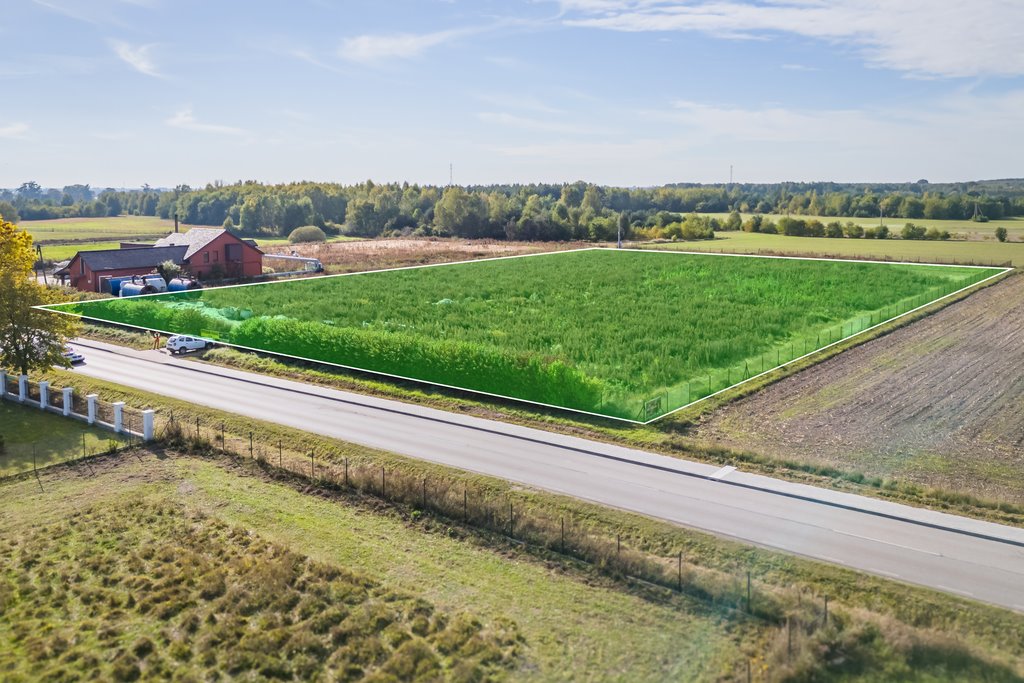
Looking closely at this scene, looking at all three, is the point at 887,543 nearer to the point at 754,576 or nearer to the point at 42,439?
the point at 754,576

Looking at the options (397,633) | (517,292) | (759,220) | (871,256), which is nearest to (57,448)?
(397,633)

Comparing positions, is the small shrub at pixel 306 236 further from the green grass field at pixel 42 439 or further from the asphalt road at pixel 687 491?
the green grass field at pixel 42 439

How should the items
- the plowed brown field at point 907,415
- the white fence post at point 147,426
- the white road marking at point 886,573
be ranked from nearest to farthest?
1. the white road marking at point 886,573
2. the plowed brown field at point 907,415
3. the white fence post at point 147,426

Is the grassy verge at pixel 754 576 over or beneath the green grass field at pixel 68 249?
beneath

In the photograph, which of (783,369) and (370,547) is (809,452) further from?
(370,547)

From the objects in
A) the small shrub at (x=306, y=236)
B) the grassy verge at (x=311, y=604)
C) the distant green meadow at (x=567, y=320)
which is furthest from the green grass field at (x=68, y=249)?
the grassy verge at (x=311, y=604)

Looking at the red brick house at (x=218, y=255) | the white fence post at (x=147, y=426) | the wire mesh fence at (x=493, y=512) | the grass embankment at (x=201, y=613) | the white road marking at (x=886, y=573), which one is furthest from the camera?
the red brick house at (x=218, y=255)

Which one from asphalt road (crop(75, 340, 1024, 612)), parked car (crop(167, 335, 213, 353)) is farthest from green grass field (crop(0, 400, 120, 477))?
parked car (crop(167, 335, 213, 353))
